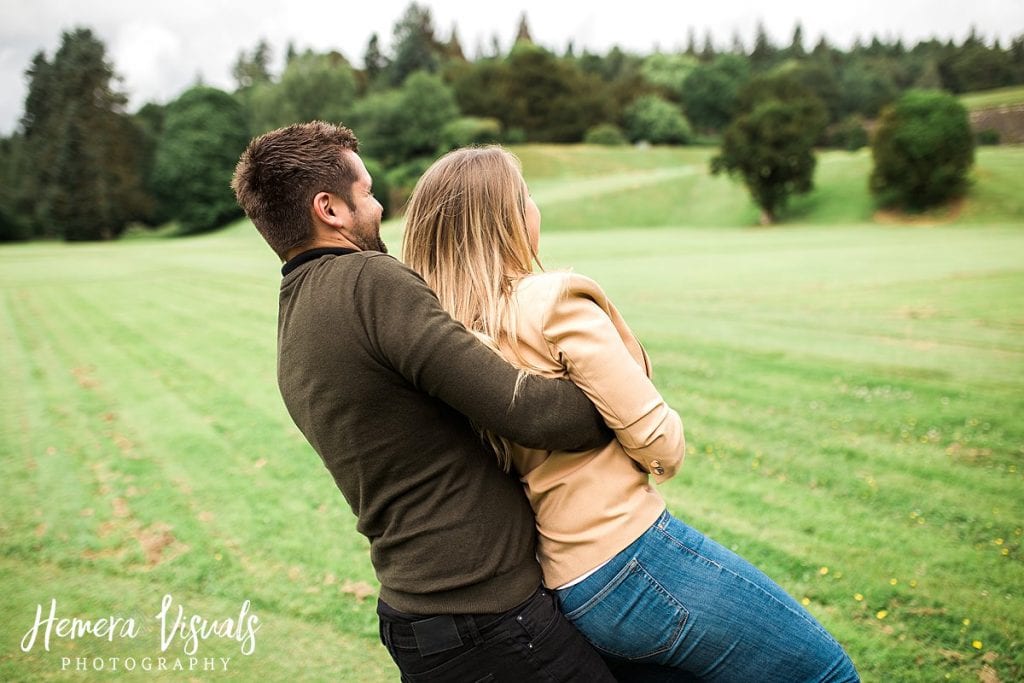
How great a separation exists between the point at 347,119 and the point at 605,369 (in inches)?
2715

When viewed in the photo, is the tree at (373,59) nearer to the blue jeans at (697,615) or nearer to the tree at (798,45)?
the tree at (798,45)

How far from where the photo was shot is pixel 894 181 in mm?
42875

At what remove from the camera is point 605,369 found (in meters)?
1.69

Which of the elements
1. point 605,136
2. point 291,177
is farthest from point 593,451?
point 605,136

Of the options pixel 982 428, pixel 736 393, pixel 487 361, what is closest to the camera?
pixel 487 361

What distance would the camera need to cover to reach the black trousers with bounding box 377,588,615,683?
1.78 metres

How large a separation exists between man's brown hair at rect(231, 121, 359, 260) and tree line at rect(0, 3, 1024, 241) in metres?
48.1

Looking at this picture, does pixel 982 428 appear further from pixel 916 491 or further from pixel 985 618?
pixel 985 618

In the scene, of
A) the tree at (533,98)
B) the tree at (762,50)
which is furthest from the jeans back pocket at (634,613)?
the tree at (762,50)

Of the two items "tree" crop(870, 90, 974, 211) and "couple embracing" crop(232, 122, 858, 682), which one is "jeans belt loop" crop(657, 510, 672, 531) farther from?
"tree" crop(870, 90, 974, 211)

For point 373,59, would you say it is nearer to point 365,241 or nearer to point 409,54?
point 409,54

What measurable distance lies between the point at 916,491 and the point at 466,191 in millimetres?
5569

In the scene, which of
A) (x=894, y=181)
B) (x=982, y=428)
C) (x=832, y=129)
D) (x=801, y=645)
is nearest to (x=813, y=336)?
(x=982, y=428)

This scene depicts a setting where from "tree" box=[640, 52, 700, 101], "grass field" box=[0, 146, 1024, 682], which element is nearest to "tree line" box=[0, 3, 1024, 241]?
"tree" box=[640, 52, 700, 101]
